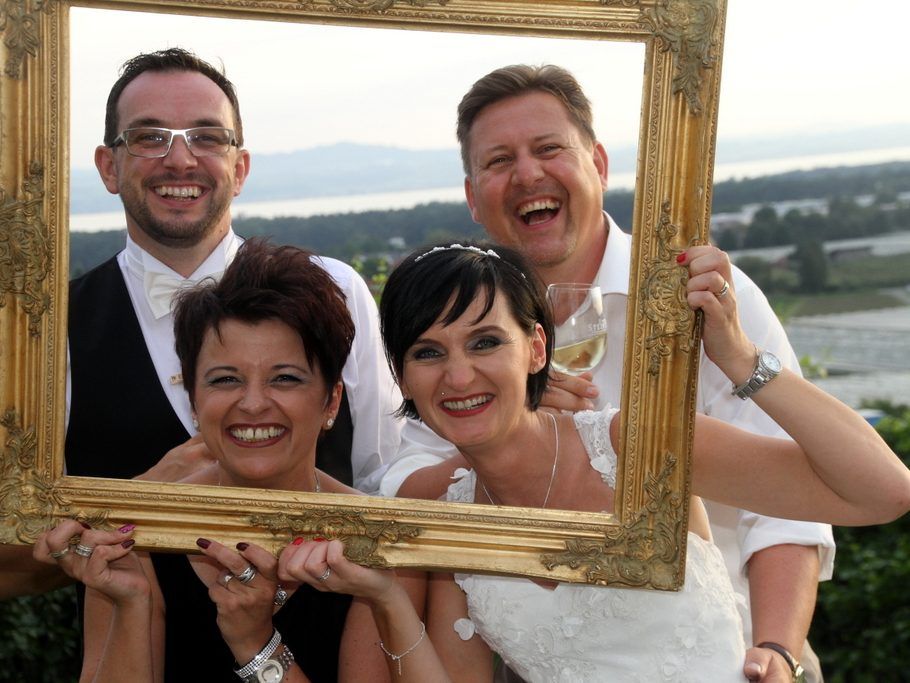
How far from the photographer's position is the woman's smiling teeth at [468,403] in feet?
9.09

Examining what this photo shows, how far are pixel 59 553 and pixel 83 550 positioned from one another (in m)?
0.06

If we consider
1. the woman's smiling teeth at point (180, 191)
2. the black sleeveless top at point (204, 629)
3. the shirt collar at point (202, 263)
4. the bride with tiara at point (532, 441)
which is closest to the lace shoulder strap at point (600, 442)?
the bride with tiara at point (532, 441)

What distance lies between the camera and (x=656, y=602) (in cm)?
298

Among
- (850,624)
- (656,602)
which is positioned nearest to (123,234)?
(656,602)

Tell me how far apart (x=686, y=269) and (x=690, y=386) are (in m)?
0.28

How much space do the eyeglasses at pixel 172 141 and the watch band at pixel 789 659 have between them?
1972 mm

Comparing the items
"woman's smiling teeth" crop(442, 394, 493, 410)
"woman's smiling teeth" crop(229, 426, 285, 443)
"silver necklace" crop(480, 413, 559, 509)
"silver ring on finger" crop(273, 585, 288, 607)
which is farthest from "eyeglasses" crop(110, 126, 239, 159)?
"silver ring on finger" crop(273, 585, 288, 607)

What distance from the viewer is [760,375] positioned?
2664 mm

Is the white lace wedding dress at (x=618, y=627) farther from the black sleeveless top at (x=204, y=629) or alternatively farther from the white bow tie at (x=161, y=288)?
the white bow tie at (x=161, y=288)

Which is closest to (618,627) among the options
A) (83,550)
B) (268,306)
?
(268,306)

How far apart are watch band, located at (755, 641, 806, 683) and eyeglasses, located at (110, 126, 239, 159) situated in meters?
1.97

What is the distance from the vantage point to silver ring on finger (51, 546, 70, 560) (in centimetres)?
272

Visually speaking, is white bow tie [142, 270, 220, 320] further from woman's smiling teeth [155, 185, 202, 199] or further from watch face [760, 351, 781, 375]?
watch face [760, 351, 781, 375]

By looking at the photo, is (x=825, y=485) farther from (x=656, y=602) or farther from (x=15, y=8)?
(x=15, y=8)
